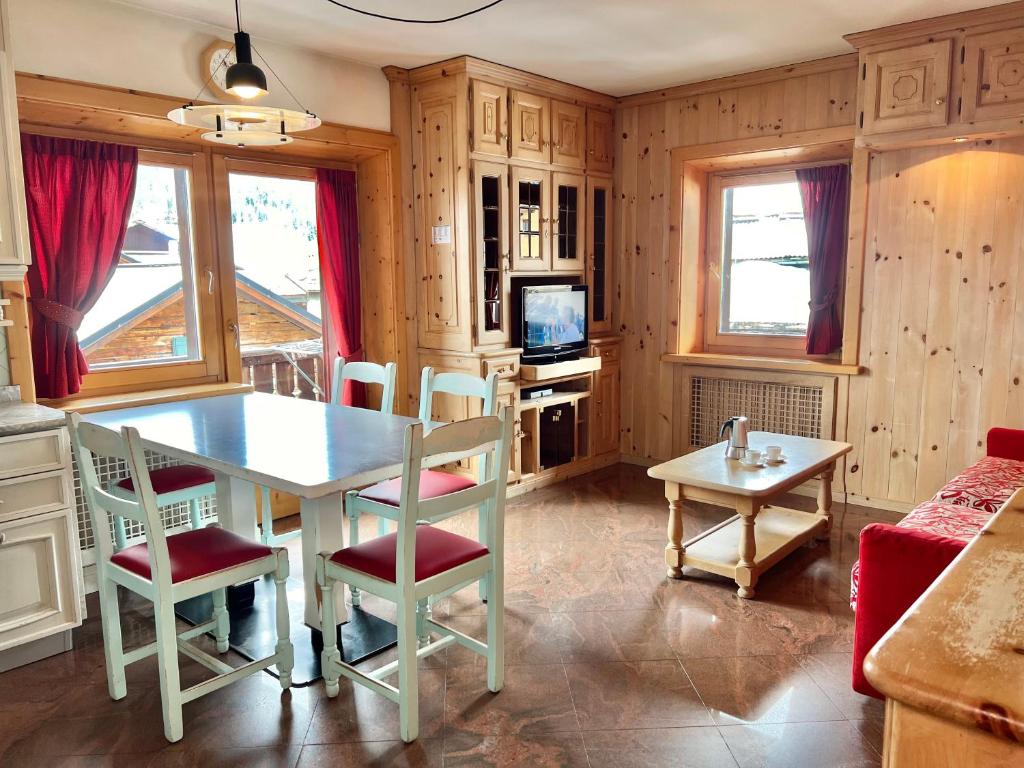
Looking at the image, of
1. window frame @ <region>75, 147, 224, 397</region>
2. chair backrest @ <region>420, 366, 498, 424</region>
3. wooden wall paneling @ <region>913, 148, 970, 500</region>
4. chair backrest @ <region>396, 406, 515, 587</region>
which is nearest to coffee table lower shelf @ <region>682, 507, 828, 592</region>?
wooden wall paneling @ <region>913, 148, 970, 500</region>

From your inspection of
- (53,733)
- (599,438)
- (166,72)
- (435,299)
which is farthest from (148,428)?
(599,438)

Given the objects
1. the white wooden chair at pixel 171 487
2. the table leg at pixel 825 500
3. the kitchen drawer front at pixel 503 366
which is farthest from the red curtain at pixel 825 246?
the white wooden chair at pixel 171 487

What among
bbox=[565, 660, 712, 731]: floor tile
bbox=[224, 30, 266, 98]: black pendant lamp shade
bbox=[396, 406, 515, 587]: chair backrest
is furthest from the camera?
bbox=[224, 30, 266, 98]: black pendant lamp shade

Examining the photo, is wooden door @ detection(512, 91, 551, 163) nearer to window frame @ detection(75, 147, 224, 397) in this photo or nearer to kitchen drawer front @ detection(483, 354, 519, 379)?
kitchen drawer front @ detection(483, 354, 519, 379)

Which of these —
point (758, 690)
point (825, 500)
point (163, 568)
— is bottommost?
point (758, 690)

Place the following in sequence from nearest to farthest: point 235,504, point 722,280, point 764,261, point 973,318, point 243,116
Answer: point 243,116
point 235,504
point 973,318
point 764,261
point 722,280

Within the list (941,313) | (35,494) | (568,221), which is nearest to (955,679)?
(35,494)

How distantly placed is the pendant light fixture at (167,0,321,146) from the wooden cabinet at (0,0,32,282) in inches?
30.0

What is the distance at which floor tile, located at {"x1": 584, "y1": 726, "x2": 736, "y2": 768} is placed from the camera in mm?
2115

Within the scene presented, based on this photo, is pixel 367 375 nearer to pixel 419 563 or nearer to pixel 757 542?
pixel 419 563

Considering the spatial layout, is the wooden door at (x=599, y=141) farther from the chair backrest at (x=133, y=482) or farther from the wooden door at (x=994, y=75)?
the chair backrest at (x=133, y=482)

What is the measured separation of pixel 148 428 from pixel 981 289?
409cm

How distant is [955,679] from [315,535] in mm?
2145

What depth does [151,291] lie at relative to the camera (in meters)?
3.88
